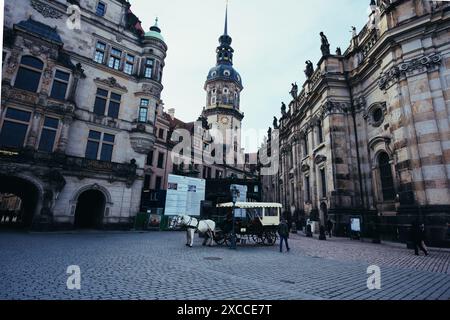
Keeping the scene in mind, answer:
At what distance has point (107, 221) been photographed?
22.5 m

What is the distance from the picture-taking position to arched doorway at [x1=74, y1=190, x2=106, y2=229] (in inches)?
925

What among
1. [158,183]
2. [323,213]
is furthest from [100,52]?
[323,213]

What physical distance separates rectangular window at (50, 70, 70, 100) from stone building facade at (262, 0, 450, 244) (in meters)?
23.7

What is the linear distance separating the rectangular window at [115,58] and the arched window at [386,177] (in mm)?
26173

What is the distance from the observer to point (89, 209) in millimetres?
24578

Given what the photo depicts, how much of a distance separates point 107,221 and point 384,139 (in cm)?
2426

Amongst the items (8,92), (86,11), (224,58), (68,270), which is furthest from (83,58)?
(224,58)

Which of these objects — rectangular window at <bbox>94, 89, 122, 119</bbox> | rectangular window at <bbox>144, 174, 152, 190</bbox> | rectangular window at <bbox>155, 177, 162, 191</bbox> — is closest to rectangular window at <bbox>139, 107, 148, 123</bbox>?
rectangular window at <bbox>94, 89, 122, 119</bbox>

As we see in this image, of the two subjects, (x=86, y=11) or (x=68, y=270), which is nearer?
(x=68, y=270)

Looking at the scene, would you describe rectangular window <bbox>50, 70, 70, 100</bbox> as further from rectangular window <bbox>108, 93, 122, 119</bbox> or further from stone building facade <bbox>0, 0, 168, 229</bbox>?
rectangular window <bbox>108, 93, 122, 119</bbox>

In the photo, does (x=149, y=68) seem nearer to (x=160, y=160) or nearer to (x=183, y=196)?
(x=160, y=160)

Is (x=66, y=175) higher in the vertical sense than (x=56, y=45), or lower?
lower
